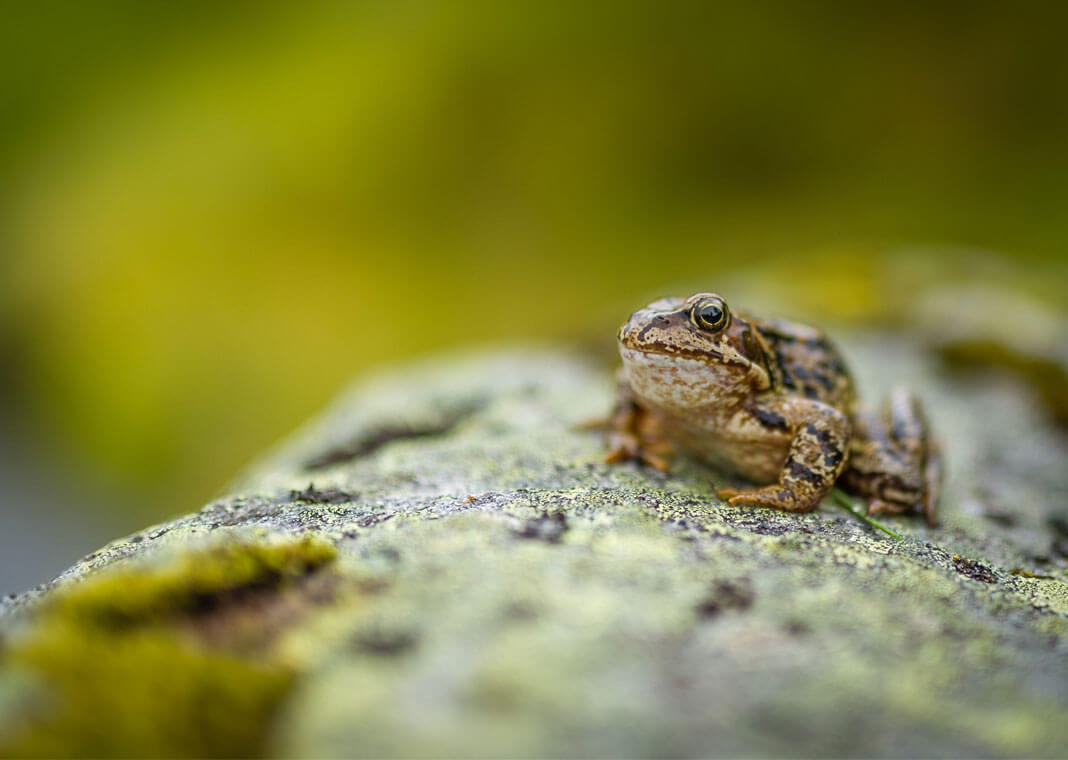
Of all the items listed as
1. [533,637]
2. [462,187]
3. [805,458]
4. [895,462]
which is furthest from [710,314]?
[462,187]

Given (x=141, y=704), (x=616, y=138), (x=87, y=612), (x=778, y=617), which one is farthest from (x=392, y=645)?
(x=616, y=138)

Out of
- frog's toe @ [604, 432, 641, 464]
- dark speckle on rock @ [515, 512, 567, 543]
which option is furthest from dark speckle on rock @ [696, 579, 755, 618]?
frog's toe @ [604, 432, 641, 464]

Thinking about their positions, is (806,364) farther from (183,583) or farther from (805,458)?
(183,583)

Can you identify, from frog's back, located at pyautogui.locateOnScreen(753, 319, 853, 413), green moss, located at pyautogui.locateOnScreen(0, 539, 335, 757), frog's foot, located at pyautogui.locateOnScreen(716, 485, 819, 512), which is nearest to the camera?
green moss, located at pyautogui.locateOnScreen(0, 539, 335, 757)

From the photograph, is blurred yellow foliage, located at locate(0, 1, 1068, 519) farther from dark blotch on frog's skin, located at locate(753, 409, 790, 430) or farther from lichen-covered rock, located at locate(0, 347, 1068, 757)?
lichen-covered rock, located at locate(0, 347, 1068, 757)

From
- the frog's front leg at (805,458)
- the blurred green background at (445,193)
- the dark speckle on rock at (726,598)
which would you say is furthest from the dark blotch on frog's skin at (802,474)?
the blurred green background at (445,193)

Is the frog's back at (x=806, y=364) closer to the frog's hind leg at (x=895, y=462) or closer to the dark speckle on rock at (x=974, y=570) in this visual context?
the frog's hind leg at (x=895, y=462)

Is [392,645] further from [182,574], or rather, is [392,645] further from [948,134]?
[948,134]
